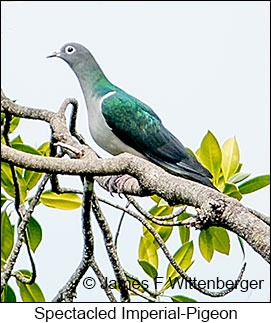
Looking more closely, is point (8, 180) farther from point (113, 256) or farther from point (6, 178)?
point (113, 256)

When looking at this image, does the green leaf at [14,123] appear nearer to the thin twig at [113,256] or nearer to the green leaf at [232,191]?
the thin twig at [113,256]

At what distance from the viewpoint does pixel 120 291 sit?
106 cm

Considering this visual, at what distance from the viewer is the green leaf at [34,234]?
124 cm

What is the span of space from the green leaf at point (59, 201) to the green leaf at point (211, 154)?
284mm

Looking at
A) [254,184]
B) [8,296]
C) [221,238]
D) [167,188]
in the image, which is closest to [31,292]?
[8,296]

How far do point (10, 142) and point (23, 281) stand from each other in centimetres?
30

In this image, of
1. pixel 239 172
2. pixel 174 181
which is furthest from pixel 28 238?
pixel 174 181

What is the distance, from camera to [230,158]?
120 cm

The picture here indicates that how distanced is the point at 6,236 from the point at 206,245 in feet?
1.37

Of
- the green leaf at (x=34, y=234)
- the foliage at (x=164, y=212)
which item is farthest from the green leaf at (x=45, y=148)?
the green leaf at (x=34, y=234)

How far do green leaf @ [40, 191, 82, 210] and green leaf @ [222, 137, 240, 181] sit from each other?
0.32 m

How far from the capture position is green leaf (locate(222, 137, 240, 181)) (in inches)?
46.9
